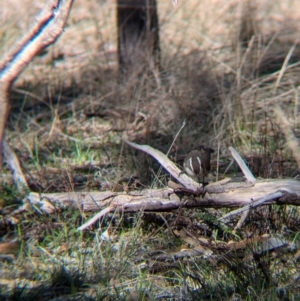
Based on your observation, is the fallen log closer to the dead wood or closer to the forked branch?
the dead wood

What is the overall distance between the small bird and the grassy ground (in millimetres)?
232

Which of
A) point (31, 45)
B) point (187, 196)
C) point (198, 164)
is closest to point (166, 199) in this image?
point (187, 196)

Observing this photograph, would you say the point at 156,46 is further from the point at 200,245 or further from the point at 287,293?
the point at 287,293

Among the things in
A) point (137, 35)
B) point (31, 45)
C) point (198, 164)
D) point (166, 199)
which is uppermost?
point (31, 45)

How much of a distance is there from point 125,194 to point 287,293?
1151mm

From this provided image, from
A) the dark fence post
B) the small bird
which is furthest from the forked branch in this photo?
the dark fence post

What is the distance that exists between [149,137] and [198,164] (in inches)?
43.5

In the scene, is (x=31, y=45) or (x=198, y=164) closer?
(x=31, y=45)

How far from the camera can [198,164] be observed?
411 cm

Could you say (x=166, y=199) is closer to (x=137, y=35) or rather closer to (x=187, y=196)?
(x=187, y=196)

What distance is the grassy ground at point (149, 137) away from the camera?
11.8 feet

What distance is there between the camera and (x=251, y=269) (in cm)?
340

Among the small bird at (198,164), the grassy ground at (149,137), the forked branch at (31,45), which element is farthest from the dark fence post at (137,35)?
the forked branch at (31,45)

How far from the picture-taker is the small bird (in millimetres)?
4078
